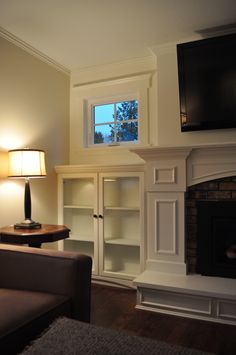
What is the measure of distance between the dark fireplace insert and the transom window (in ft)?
3.91

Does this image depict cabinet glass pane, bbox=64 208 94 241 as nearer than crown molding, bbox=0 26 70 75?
No

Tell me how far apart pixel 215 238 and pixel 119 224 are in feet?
3.30

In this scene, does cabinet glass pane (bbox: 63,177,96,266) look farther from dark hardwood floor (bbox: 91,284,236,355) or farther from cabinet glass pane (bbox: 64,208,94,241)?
dark hardwood floor (bbox: 91,284,236,355)

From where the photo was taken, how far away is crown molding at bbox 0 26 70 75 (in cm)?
273

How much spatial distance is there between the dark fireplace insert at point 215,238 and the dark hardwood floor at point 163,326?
50 cm

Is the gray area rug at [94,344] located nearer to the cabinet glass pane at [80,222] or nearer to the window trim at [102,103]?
the cabinet glass pane at [80,222]

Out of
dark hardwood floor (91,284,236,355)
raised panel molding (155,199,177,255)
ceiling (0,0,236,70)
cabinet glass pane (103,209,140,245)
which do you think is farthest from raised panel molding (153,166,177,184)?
ceiling (0,0,236,70)

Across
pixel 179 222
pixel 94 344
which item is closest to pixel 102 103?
pixel 179 222

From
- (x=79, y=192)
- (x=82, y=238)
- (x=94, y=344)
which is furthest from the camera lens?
(x=79, y=192)

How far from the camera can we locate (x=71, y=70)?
3609mm

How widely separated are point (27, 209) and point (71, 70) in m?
1.83

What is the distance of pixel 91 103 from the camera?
3658 millimetres

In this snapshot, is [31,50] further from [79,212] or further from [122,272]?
[122,272]

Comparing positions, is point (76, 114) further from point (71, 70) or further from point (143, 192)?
point (143, 192)
